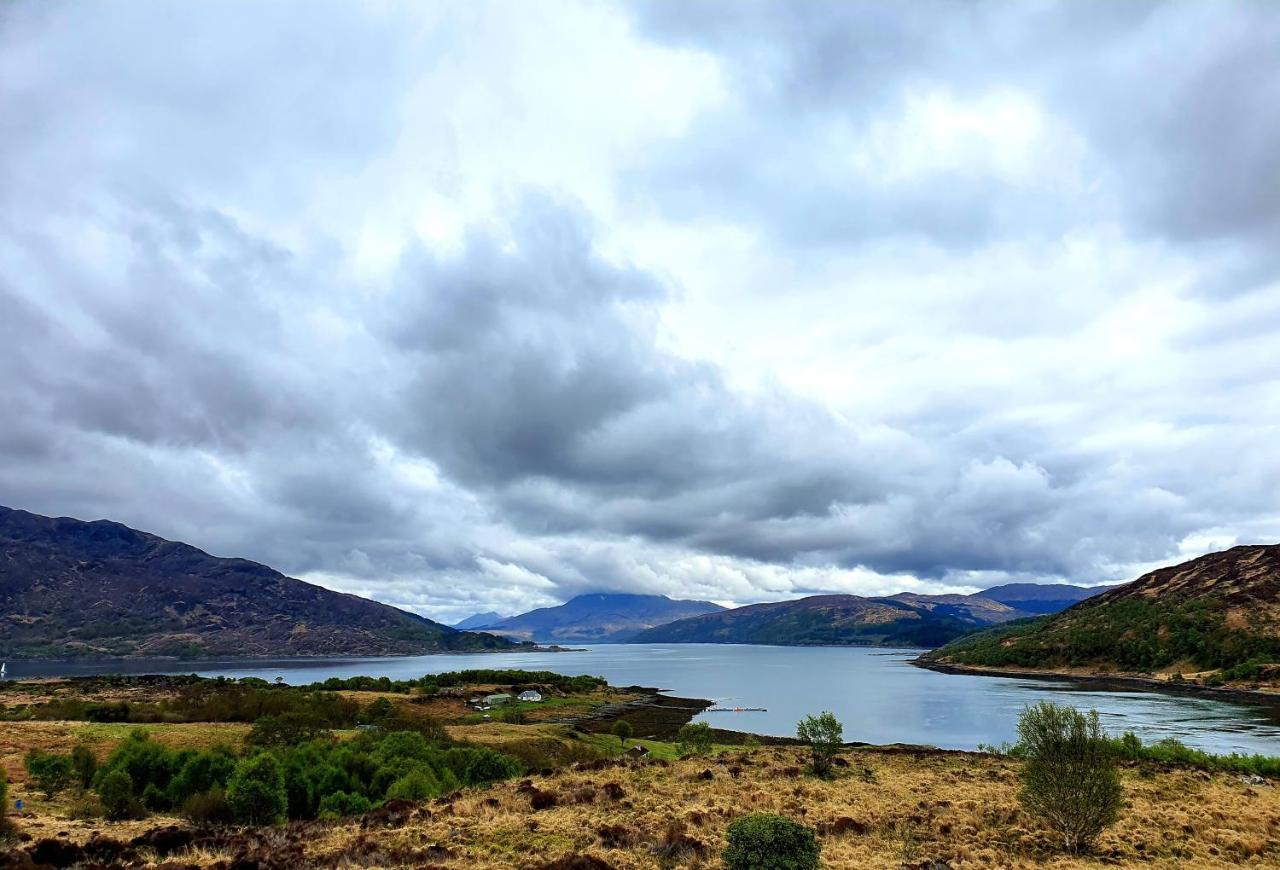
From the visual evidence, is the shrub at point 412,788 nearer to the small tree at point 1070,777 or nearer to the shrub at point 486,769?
the shrub at point 486,769

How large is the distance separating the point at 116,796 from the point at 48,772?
882 cm

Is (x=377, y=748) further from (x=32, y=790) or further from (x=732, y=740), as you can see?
(x=732, y=740)

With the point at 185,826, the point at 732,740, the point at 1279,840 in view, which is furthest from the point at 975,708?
the point at 185,826

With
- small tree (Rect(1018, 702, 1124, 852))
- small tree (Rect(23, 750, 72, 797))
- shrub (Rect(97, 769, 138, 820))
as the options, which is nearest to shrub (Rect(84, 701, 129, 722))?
small tree (Rect(23, 750, 72, 797))

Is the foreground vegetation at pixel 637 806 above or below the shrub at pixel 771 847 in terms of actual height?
below

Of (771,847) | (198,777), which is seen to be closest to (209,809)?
(198,777)

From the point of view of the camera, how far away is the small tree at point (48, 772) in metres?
33.8

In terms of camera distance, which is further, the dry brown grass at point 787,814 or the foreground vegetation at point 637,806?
the dry brown grass at point 787,814

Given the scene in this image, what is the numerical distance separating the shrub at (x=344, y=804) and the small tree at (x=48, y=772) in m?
13.1

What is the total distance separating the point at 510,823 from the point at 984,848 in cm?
1787

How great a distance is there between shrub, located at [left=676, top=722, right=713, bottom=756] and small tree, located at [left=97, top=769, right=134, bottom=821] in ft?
130

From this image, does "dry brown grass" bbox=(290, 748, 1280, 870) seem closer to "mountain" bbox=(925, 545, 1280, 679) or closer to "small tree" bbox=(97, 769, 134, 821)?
"small tree" bbox=(97, 769, 134, 821)

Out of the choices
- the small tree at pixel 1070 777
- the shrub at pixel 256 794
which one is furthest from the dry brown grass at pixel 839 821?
the shrub at pixel 256 794

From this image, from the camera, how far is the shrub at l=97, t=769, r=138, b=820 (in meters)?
29.0
